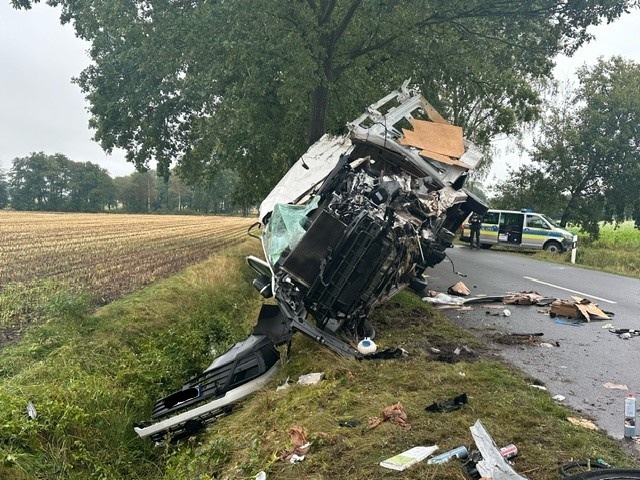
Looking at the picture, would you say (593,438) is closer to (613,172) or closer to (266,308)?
(266,308)

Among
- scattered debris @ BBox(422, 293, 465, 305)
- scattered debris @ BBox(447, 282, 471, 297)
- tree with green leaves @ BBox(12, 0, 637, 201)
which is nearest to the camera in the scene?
scattered debris @ BBox(422, 293, 465, 305)

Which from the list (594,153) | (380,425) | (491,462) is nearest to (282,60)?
(380,425)

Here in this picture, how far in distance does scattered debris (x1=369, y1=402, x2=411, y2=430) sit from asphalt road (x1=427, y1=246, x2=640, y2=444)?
54.4 inches

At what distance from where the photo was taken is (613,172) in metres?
28.1

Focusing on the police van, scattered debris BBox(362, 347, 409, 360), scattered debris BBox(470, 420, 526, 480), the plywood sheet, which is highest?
the plywood sheet

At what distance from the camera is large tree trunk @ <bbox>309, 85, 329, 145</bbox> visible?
12219 millimetres

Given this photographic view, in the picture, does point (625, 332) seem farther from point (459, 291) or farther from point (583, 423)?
point (583, 423)

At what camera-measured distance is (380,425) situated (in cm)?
351

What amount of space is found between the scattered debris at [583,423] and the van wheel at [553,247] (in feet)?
63.5

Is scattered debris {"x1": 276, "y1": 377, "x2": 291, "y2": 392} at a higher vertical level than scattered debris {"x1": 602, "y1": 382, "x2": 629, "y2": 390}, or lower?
lower

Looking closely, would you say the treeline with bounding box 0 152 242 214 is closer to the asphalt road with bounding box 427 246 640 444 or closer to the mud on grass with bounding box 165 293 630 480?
the asphalt road with bounding box 427 246 640 444

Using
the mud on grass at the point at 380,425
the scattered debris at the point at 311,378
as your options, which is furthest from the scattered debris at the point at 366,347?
the scattered debris at the point at 311,378

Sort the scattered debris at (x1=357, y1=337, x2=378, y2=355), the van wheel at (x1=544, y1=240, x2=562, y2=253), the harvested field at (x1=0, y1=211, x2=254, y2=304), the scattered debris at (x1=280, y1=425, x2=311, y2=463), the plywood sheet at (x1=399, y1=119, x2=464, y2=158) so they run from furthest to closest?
Result: the van wheel at (x1=544, y1=240, x2=562, y2=253)
the harvested field at (x1=0, y1=211, x2=254, y2=304)
the plywood sheet at (x1=399, y1=119, x2=464, y2=158)
the scattered debris at (x1=357, y1=337, x2=378, y2=355)
the scattered debris at (x1=280, y1=425, x2=311, y2=463)

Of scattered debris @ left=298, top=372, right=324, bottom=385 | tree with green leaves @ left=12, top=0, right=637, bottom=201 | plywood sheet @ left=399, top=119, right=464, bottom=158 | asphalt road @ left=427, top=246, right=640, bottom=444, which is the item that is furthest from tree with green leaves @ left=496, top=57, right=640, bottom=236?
scattered debris @ left=298, top=372, right=324, bottom=385
